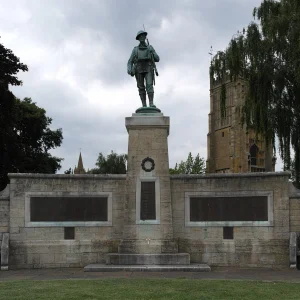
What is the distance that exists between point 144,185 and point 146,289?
19.3 feet

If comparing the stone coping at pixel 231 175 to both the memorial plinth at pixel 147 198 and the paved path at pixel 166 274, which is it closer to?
the memorial plinth at pixel 147 198

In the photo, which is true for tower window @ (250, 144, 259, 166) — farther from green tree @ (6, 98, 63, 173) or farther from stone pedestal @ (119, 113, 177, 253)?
stone pedestal @ (119, 113, 177, 253)

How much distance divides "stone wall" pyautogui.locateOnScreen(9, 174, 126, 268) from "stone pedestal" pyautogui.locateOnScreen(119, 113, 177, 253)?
0.76 meters

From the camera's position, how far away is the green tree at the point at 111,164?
86.1 m

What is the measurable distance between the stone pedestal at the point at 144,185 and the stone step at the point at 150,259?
1.31 ft

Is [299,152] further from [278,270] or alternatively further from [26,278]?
[26,278]

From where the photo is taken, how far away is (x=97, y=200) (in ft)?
54.1

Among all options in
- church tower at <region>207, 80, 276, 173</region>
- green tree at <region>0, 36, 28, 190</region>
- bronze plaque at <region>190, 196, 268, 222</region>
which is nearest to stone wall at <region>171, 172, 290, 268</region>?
bronze plaque at <region>190, 196, 268, 222</region>

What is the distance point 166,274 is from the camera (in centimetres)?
1362

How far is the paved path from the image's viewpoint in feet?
42.8

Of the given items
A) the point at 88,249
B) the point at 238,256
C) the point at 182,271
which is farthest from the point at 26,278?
the point at 238,256

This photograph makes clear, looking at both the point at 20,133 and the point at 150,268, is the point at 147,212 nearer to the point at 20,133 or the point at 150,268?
the point at 150,268

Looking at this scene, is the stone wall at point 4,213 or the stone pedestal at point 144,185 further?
the stone wall at point 4,213

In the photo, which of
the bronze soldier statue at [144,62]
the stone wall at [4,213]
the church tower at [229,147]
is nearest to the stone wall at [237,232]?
the bronze soldier statue at [144,62]
